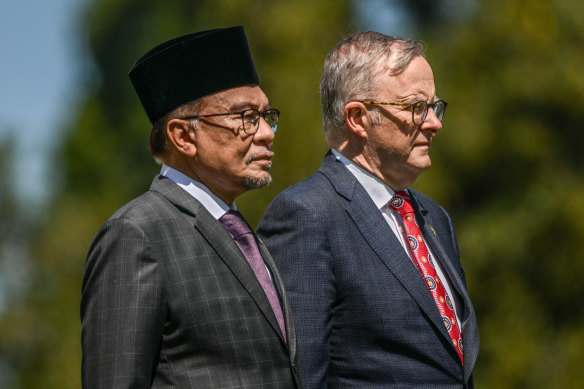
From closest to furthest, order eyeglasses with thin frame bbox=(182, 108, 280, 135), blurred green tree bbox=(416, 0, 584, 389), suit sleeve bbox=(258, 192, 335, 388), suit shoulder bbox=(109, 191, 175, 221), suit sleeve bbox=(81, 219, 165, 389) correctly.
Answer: suit sleeve bbox=(81, 219, 165, 389)
suit shoulder bbox=(109, 191, 175, 221)
eyeglasses with thin frame bbox=(182, 108, 280, 135)
suit sleeve bbox=(258, 192, 335, 388)
blurred green tree bbox=(416, 0, 584, 389)

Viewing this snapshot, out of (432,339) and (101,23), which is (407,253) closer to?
(432,339)

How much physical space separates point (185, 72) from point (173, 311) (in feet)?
2.66

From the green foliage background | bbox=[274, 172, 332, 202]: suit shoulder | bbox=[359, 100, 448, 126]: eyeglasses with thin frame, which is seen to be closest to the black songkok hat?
bbox=[274, 172, 332, 202]: suit shoulder

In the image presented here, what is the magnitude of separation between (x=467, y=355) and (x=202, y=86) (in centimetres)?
136

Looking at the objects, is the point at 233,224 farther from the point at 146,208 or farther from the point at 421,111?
the point at 421,111

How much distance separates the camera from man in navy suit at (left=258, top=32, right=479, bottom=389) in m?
3.65

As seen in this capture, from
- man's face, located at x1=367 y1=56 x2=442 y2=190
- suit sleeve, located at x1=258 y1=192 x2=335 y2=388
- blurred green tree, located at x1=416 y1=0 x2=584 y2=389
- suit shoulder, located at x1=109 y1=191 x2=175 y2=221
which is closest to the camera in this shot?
suit shoulder, located at x1=109 y1=191 x2=175 y2=221

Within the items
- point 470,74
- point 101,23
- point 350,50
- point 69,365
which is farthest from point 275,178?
point 101,23

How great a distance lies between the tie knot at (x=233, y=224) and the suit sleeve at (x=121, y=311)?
1.10 ft

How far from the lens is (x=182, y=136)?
11.0 feet

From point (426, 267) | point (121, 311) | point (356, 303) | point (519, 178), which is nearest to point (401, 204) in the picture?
point (426, 267)

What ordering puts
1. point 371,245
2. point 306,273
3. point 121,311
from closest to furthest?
point 121,311 → point 306,273 → point 371,245

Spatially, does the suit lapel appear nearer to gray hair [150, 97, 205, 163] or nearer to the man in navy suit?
gray hair [150, 97, 205, 163]

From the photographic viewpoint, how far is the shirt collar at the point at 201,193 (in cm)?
330
